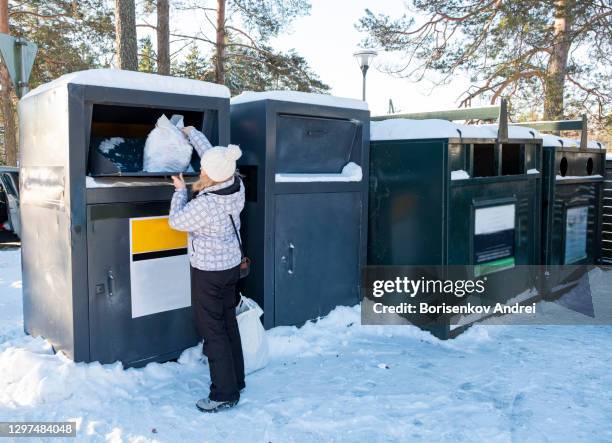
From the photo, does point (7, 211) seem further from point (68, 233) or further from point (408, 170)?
point (408, 170)

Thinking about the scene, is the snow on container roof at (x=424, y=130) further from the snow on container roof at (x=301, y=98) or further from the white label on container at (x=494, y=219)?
the white label on container at (x=494, y=219)

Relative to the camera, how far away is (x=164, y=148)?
3.30m

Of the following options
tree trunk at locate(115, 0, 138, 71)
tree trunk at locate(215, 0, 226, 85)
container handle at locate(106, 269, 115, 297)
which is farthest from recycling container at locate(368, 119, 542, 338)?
tree trunk at locate(215, 0, 226, 85)

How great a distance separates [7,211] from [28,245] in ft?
13.6

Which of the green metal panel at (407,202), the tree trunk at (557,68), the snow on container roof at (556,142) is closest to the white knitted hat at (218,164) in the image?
the green metal panel at (407,202)

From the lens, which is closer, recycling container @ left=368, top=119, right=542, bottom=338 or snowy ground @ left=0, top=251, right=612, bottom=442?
snowy ground @ left=0, top=251, right=612, bottom=442

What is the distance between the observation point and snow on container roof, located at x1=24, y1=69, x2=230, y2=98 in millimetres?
2957

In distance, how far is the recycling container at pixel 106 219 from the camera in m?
3.01

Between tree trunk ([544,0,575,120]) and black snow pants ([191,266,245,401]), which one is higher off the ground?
tree trunk ([544,0,575,120])

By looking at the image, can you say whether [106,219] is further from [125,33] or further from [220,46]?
[220,46]

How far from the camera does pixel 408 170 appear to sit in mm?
4176

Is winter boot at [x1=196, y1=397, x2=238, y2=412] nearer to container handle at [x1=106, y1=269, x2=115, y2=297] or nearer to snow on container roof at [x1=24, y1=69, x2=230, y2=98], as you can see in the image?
container handle at [x1=106, y1=269, x2=115, y2=297]

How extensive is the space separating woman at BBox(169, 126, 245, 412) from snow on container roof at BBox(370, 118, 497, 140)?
5.59ft

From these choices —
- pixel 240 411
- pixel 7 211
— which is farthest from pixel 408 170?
pixel 7 211
